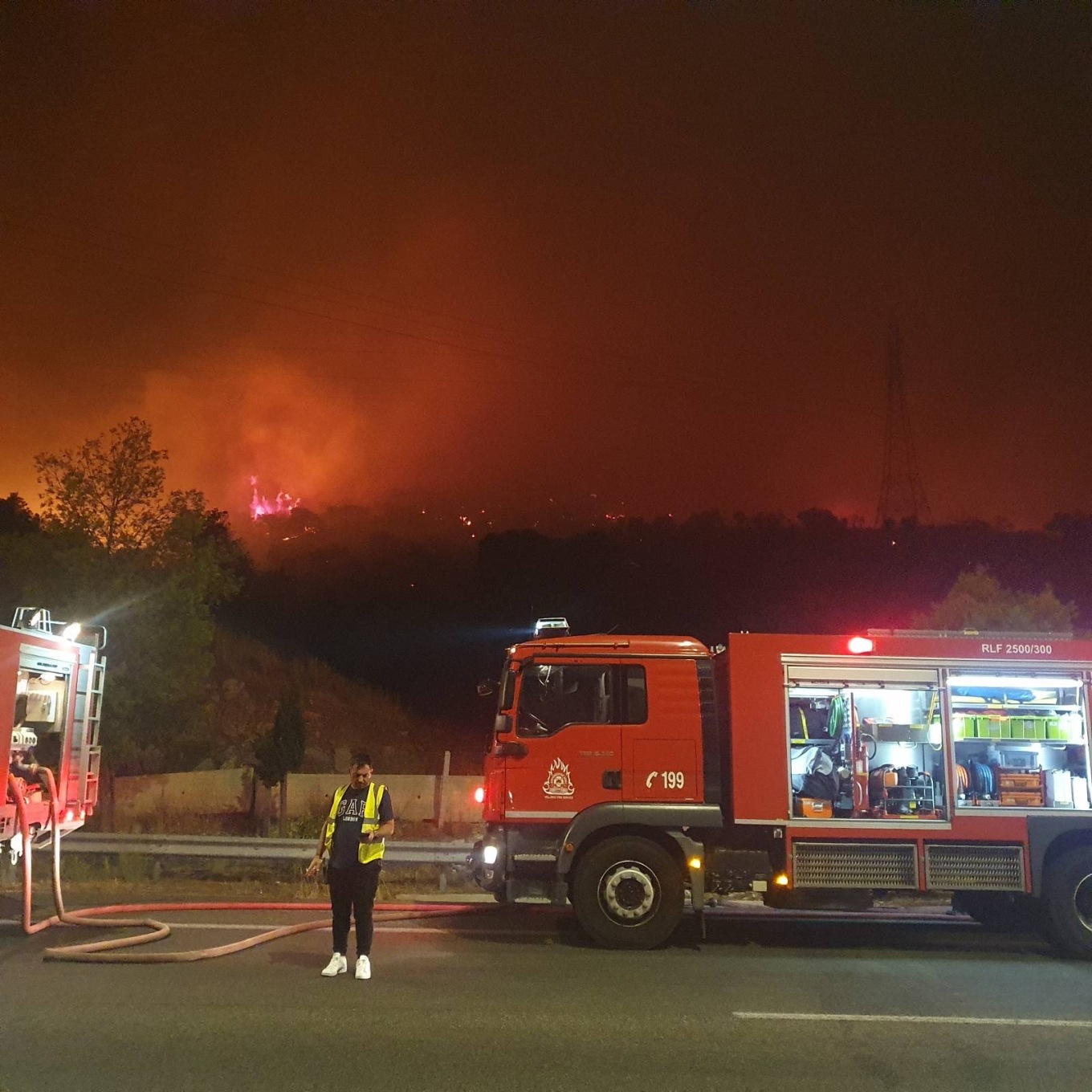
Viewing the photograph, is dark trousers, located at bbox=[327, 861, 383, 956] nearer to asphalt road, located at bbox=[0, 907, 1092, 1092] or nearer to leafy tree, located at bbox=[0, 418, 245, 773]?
asphalt road, located at bbox=[0, 907, 1092, 1092]

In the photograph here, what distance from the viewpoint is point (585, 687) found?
29.6ft

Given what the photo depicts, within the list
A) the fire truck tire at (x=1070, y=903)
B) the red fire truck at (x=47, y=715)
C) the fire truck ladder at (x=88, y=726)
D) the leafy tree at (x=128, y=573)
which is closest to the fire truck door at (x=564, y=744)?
the fire truck tire at (x=1070, y=903)

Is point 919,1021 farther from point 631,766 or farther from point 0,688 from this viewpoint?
point 0,688

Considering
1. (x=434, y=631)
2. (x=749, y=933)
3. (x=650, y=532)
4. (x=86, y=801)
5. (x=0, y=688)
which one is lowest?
(x=749, y=933)

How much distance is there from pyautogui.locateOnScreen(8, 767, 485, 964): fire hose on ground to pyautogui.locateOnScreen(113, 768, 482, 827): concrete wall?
10853 mm

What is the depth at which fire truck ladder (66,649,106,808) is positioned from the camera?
1015 centimetres

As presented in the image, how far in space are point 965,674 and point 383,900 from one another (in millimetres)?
6517

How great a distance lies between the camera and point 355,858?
7.10m

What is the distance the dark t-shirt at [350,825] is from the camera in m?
7.11

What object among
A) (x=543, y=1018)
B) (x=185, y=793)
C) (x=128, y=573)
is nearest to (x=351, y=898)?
(x=543, y=1018)

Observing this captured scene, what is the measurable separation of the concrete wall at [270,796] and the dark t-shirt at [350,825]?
1364 cm

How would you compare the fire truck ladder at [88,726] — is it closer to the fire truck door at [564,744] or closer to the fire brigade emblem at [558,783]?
the fire truck door at [564,744]

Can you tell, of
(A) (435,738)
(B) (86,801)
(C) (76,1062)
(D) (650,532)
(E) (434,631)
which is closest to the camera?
(C) (76,1062)

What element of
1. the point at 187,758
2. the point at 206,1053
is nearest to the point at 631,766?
the point at 206,1053
